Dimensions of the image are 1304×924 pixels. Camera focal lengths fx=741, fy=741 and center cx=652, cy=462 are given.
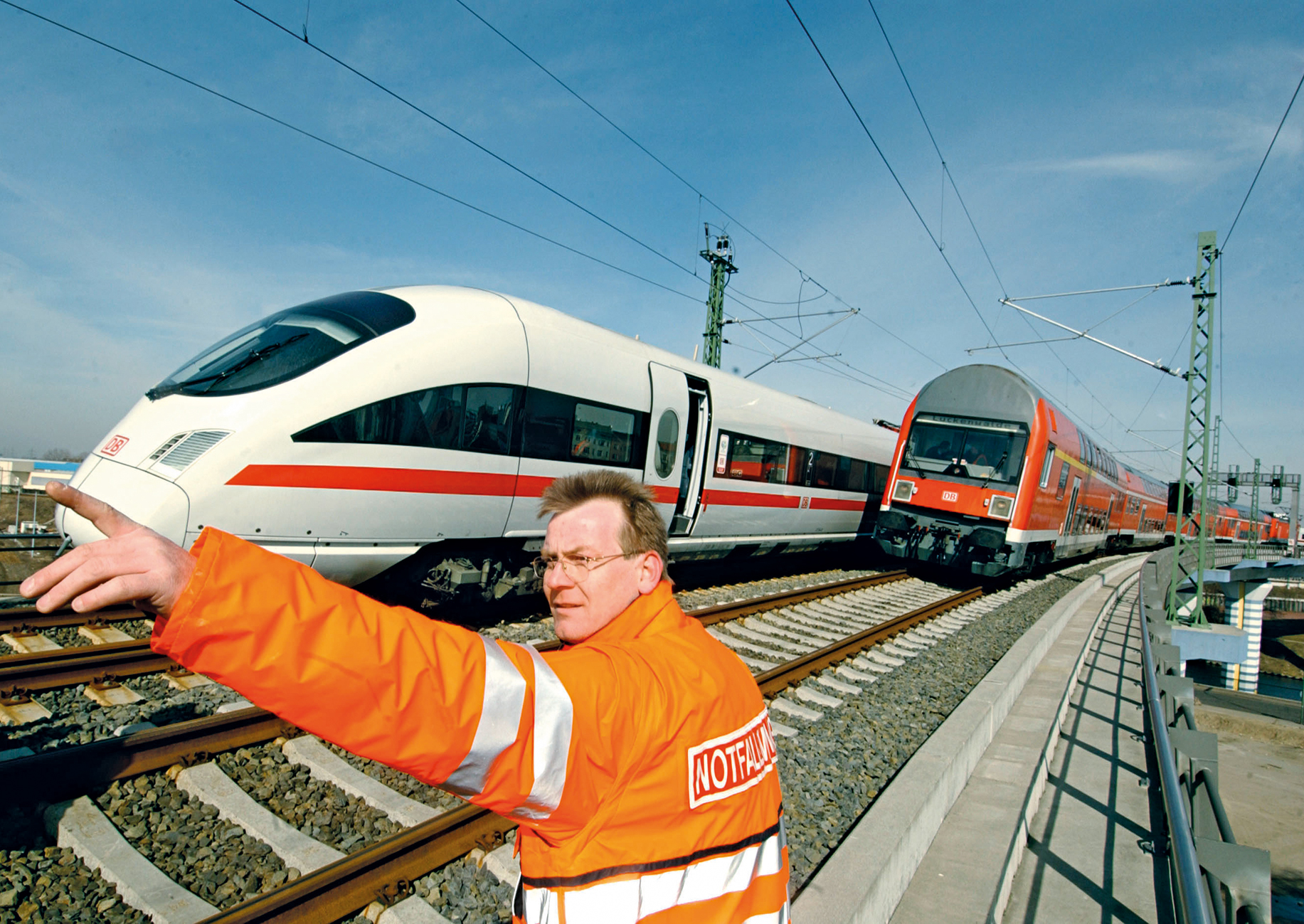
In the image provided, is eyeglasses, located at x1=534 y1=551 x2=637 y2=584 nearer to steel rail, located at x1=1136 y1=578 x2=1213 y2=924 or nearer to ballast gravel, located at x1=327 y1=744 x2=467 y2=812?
steel rail, located at x1=1136 y1=578 x2=1213 y2=924

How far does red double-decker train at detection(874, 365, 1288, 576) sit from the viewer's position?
1243cm

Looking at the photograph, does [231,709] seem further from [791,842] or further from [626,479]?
[626,479]

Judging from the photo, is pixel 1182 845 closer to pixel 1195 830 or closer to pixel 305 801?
pixel 1195 830

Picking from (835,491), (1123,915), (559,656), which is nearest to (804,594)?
(835,491)

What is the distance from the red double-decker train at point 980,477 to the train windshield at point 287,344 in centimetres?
989

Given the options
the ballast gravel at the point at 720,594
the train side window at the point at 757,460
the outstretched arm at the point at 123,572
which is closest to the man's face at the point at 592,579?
the outstretched arm at the point at 123,572

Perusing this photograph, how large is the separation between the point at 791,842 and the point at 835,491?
10.6 meters

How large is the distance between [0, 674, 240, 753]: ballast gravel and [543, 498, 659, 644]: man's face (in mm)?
2916

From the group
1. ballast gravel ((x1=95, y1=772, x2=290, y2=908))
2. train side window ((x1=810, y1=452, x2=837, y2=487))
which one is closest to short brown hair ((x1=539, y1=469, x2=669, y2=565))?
ballast gravel ((x1=95, y1=772, x2=290, y2=908))

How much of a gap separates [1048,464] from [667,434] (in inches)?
307

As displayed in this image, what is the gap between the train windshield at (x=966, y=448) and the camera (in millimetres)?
12578

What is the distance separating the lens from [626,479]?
5.46ft

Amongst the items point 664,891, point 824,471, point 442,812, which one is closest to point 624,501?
point 664,891

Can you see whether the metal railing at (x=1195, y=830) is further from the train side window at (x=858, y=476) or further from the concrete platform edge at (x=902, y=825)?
the train side window at (x=858, y=476)
